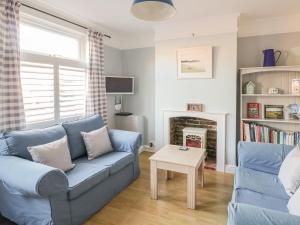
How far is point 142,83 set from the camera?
14.3 ft

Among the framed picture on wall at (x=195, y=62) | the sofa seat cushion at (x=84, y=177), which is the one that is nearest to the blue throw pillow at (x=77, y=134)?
the sofa seat cushion at (x=84, y=177)

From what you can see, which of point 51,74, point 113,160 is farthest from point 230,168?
point 51,74

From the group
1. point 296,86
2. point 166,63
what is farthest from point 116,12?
point 296,86

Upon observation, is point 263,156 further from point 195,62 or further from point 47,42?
point 47,42

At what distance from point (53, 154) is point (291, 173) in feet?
7.40

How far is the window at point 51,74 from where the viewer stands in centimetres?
259

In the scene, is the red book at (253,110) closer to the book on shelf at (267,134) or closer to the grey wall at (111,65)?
the book on shelf at (267,134)

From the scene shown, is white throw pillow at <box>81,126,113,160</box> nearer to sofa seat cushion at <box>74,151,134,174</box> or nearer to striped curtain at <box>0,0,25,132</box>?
sofa seat cushion at <box>74,151,134,174</box>

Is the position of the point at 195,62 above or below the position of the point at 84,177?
above

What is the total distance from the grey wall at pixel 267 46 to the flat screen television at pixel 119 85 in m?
2.06

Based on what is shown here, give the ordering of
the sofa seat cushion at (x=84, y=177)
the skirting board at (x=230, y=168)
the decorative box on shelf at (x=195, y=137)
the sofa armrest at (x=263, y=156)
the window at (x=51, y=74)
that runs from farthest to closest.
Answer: the decorative box on shelf at (x=195, y=137) → the skirting board at (x=230, y=168) → the window at (x=51, y=74) → the sofa armrest at (x=263, y=156) → the sofa seat cushion at (x=84, y=177)

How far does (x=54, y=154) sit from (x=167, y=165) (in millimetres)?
1246

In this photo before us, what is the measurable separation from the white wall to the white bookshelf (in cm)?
22

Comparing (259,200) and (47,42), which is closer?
(259,200)
